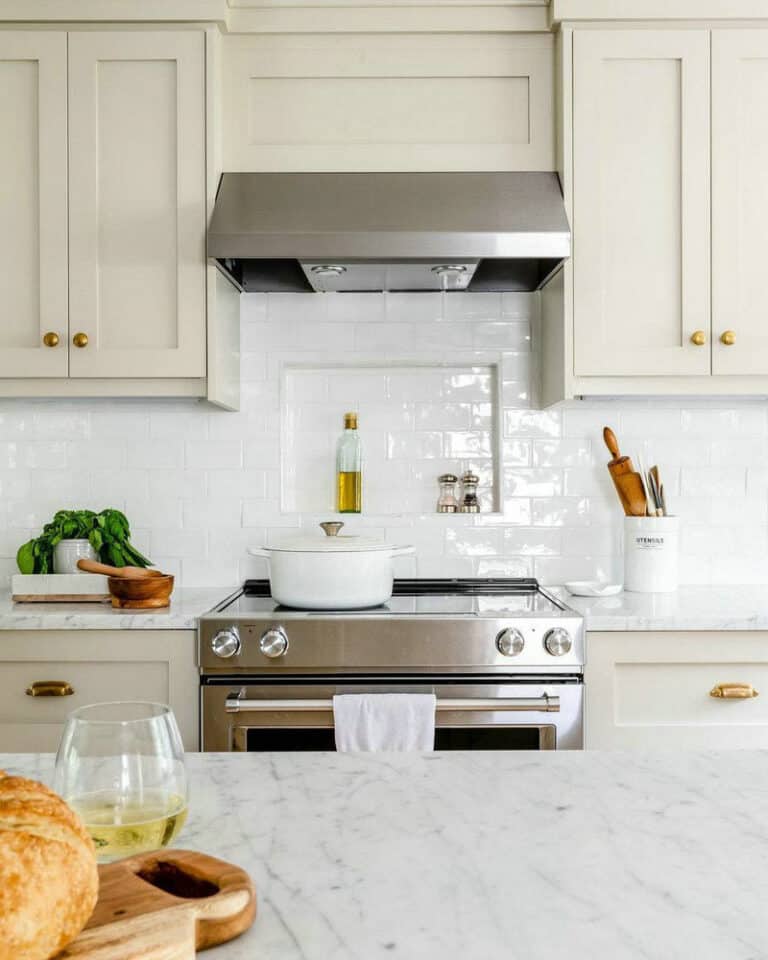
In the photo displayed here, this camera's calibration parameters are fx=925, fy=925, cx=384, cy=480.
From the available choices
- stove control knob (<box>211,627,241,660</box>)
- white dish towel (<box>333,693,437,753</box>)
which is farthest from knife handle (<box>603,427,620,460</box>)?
stove control knob (<box>211,627,241,660</box>)

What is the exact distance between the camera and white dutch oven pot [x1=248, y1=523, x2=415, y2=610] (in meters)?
2.38

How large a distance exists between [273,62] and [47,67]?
2.05ft

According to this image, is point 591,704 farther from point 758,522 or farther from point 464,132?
point 464,132

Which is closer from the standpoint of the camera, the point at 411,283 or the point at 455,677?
the point at 455,677

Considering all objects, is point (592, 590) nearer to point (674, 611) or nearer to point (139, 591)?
point (674, 611)

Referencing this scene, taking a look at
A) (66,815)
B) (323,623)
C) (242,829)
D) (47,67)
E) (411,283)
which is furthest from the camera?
(411,283)

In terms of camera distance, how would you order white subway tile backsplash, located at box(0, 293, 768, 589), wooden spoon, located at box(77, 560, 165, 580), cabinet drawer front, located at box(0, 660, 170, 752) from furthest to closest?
white subway tile backsplash, located at box(0, 293, 768, 589) → wooden spoon, located at box(77, 560, 165, 580) → cabinet drawer front, located at box(0, 660, 170, 752)

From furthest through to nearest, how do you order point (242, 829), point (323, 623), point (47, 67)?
point (47, 67), point (323, 623), point (242, 829)

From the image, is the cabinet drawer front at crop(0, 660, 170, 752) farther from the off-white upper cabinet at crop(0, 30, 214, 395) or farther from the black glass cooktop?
the off-white upper cabinet at crop(0, 30, 214, 395)

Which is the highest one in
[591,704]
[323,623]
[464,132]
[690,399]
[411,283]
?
[464,132]

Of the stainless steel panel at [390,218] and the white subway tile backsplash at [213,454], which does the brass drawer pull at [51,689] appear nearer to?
the white subway tile backsplash at [213,454]

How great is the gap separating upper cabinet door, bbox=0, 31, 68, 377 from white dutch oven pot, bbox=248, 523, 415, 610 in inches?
33.1

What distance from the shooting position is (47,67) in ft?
8.41

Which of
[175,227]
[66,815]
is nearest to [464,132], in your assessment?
[175,227]
